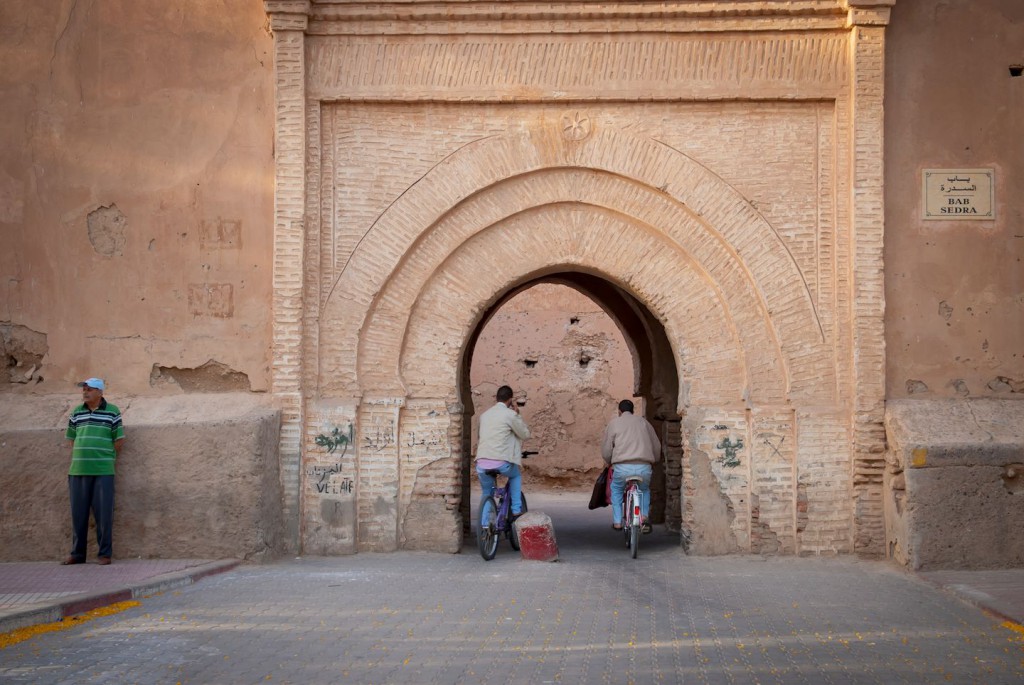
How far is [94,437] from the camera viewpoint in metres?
8.84

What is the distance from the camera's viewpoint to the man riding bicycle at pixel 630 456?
10141mm

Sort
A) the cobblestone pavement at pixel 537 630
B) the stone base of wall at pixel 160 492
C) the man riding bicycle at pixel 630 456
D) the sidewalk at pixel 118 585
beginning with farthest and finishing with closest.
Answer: the man riding bicycle at pixel 630 456
the stone base of wall at pixel 160 492
the sidewalk at pixel 118 585
the cobblestone pavement at pixel 537 630

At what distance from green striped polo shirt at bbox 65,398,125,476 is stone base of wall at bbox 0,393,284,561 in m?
0.19

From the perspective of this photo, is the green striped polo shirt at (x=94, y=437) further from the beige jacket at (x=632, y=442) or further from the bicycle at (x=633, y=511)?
the bicycle at (x=633, y=511)

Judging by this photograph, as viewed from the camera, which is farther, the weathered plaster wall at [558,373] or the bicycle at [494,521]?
the weathered plaster wall at [558,373]

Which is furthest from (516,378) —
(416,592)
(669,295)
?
(416,592)

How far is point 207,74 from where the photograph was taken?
9.81 metres

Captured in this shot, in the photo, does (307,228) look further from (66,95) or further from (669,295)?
(669,295)

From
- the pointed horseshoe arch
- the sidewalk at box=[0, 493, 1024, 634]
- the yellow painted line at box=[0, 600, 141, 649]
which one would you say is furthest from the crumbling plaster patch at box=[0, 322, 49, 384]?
the yellow painted line at box=[0, 600, 141, 649]

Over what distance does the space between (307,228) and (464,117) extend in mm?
1603

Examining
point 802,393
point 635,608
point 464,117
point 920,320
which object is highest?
point 464,117

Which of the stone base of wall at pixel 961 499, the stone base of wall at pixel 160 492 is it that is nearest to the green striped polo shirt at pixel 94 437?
the stone base of wall at pixel 160 492

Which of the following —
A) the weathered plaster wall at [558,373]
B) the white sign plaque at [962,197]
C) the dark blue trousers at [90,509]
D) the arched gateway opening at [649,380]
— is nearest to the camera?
the dark blue trousers at [90,509]

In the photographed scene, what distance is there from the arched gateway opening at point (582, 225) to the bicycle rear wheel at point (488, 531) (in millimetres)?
262
